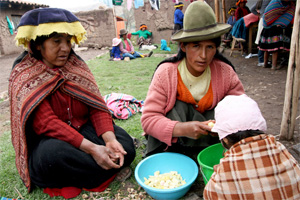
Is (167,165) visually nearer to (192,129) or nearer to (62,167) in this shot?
(192,129)

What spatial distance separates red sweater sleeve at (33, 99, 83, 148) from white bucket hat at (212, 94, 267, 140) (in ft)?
Result: 3.87

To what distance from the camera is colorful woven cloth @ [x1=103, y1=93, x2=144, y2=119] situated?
3568mm

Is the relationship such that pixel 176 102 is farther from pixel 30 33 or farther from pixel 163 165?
pixel 30 33

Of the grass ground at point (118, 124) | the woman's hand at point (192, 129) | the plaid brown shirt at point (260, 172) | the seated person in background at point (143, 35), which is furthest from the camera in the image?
the seated person in background at point (143, 35)

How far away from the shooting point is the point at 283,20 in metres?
4.99

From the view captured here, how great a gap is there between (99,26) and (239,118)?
15.9 meters

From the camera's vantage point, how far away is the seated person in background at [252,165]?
1273mm

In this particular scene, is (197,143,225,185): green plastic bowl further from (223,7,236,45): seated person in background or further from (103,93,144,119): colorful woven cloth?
(223,7,236,45): seated person in background

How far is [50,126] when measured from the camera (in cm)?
194

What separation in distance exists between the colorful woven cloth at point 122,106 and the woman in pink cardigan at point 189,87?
53.0 inches

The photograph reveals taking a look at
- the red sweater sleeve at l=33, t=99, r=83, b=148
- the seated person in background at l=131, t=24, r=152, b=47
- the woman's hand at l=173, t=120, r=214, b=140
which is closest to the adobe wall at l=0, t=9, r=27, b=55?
the seated person in background at l=131, t=24, r=152, b=47

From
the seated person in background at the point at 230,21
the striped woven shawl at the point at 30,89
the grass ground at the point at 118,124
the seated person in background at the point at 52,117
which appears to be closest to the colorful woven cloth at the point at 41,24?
the seated person in background at the point at 52,117

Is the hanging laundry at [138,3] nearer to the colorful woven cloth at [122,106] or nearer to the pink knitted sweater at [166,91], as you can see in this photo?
the colorful woven cloth at [122,106]

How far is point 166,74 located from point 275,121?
72.9 inches
